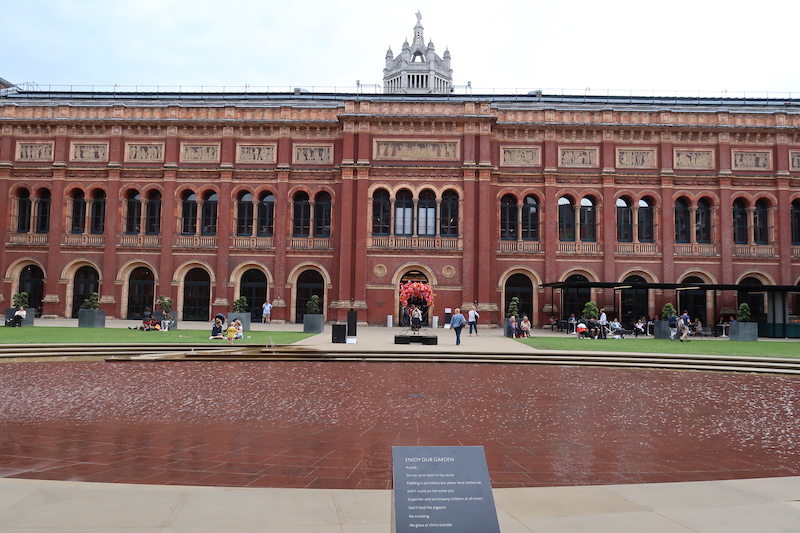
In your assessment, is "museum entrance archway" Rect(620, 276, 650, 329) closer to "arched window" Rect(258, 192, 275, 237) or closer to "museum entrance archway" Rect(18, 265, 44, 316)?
"arched window" Rect(258, 192, 275, 237)

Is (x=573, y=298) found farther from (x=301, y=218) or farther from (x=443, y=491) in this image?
(x=443, y=491)

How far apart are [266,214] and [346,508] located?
33100mm

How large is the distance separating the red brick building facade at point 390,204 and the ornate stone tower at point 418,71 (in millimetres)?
54124

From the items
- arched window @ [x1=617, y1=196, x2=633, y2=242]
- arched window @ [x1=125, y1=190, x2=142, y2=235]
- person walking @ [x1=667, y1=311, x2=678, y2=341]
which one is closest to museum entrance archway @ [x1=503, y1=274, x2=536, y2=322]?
arched window @ [x1=617, y1=196, x2=633, y2=242]

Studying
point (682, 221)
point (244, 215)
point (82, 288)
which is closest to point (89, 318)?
point (82, 288)

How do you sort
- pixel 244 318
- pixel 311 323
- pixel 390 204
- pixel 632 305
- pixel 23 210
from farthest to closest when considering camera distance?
pixel 23 210 < pixel 390 204 < pixel 632 305 < pixel 244 318 < pixel 311 323

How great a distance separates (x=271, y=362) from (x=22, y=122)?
103 ft

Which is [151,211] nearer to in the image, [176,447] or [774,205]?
[176,447]

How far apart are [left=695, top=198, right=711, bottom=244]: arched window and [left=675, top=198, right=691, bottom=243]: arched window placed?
60cm

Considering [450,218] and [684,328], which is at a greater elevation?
[450,218]

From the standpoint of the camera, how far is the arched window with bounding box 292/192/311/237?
35938 millimetres

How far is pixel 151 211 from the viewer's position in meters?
36.6

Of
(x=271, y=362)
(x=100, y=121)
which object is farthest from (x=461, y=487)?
(x=100, y=121)

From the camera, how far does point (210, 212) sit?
3634 cm
